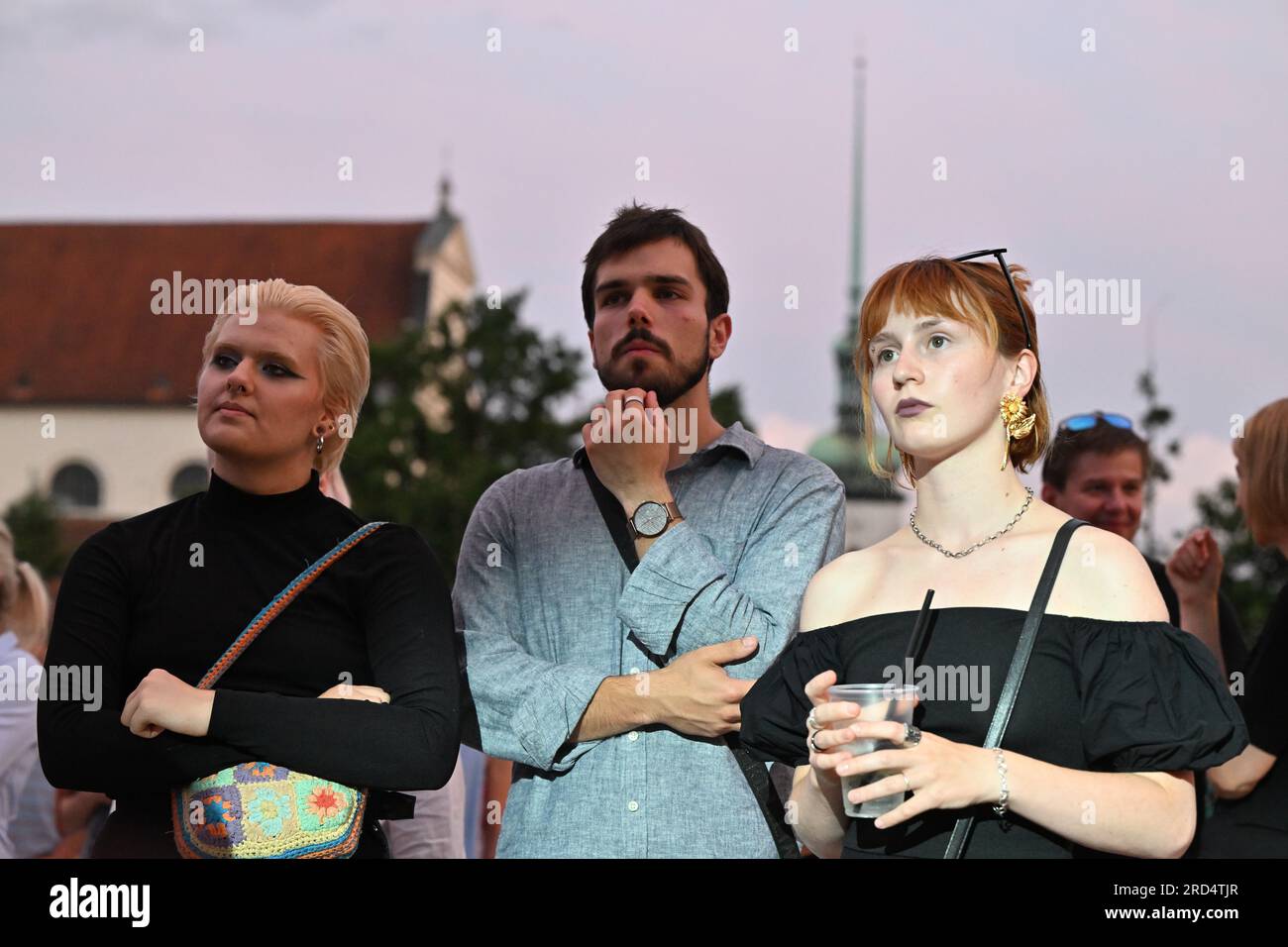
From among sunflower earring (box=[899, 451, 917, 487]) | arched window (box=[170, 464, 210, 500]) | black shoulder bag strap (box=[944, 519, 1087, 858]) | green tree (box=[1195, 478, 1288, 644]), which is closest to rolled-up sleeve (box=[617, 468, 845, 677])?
sunflower earring (box=[899, 451, 917, 487])

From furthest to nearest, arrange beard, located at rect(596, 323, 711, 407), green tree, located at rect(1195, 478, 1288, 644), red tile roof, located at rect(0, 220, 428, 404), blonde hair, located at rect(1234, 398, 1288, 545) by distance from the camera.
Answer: red tile roof, located at rect(0, 220, 428, 404) → green tree, located at rect(1195, 478, 1288, 644) → blonde hair, located at rect(1234, 398, 1288, 545) → beard, located at rect(596, 323, 711, 407)

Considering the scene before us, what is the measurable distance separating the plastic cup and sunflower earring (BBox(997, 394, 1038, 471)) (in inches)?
22.0

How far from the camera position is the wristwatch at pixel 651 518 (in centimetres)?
319

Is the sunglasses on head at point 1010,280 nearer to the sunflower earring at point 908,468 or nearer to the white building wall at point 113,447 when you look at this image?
the sunflower earring at point 908,468

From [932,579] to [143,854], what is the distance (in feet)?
4.96

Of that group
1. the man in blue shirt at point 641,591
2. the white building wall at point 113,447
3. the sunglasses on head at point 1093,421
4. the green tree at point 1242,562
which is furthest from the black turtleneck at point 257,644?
the white building wall at point 113,447

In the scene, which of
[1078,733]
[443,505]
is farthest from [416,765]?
[443,505]

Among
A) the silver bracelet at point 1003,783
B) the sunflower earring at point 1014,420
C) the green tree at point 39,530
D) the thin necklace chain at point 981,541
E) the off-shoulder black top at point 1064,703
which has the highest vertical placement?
the sunflower earring at point 1014,420

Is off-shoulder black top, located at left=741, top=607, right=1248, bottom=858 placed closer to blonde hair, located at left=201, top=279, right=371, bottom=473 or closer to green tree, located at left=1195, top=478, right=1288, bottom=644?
blonde hair, located at left=201, top=279, right=371, bottom=473

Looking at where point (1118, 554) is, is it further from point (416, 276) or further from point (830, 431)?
point (416, 276)

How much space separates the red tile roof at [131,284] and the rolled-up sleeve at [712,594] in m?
59.6

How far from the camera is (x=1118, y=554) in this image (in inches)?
99.5

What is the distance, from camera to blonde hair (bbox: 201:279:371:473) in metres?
3.16

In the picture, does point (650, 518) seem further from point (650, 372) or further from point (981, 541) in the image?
point (981, 541)
